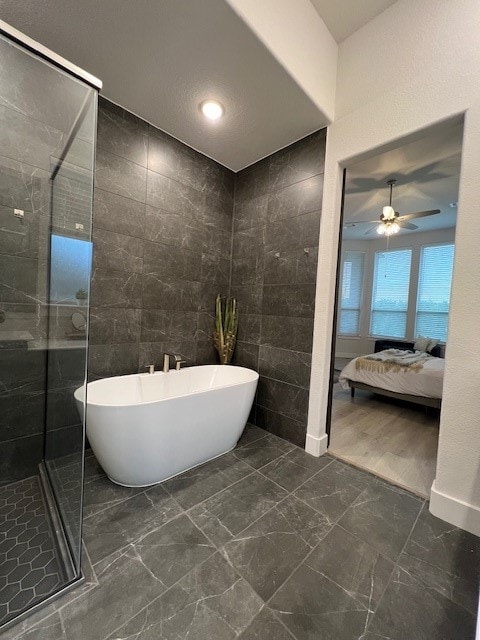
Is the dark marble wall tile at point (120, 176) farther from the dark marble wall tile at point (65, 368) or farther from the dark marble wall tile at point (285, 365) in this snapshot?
the dark marble wall tile at point (285, 365)

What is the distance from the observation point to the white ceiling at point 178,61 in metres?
1.41

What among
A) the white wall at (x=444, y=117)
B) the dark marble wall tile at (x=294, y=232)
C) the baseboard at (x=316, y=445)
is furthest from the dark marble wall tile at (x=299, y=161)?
→ the baseboard at (x=316, y=445)

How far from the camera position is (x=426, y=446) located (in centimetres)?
241

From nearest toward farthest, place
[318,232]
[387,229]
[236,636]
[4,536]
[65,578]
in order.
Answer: [236,636]
[65,578]
[4,536]
[318,232]
[387,229]

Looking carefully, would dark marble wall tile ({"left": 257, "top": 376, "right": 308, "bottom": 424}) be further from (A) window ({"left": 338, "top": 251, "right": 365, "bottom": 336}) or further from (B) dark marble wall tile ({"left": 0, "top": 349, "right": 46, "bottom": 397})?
(A) window ({"left": 338, "top": 251, "right": 365, "bottom": 336})

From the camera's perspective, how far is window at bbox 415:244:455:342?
16.4ft

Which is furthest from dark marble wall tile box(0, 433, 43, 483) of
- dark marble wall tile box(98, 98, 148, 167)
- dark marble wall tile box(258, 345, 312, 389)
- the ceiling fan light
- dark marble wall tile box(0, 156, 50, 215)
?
the ceiling fan light

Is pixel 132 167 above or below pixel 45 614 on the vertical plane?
above

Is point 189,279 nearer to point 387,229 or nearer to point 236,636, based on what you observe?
point 236,636

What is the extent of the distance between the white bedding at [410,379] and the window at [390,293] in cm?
209

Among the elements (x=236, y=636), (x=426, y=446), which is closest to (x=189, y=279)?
(x=236, y=636)

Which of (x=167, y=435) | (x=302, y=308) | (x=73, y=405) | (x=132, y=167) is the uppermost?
(x=132, y=167)

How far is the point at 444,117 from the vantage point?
158cm

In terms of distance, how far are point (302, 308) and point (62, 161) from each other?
200 cm
